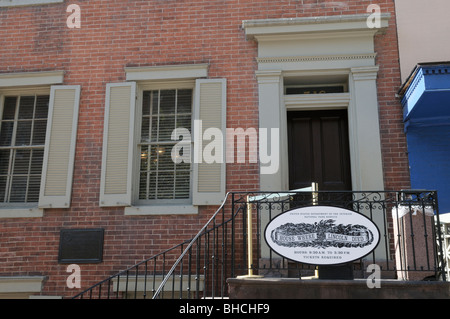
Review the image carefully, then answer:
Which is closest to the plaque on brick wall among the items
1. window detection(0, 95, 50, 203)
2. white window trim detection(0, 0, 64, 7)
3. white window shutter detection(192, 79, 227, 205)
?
window detection(0, 95, 50, 203)

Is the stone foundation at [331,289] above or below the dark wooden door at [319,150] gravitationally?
below

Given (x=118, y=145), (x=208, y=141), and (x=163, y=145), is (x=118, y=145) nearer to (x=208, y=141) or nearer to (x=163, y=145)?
(x=163, y=145)

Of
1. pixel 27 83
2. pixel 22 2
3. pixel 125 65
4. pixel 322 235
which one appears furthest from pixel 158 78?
pixel 322 235

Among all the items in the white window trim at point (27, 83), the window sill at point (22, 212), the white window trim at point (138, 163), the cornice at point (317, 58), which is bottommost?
the window sill at point (22, 212)

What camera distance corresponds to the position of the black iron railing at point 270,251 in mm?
5078

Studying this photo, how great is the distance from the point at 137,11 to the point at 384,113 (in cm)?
428

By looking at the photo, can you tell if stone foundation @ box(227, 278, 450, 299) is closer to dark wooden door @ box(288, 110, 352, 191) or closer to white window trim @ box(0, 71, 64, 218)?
dark wooden door @ box(288, 110, 352, 191)

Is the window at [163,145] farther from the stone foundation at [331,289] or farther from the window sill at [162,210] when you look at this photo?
the stone foundation at [331,289]

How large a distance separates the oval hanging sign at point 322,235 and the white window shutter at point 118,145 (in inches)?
110

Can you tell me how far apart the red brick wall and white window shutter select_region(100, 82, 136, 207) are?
5.5 inches

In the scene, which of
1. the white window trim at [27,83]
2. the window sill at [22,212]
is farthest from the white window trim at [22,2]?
the window sill at [22,212]

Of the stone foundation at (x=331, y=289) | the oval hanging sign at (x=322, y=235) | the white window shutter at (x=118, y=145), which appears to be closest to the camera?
the stone foundation at (x=331, y=289)

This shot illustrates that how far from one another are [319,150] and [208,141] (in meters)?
1.71

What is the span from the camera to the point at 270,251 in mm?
5000
